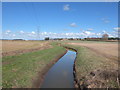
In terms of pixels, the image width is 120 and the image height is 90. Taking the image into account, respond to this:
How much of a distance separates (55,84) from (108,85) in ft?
19.4

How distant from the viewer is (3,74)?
535 inches

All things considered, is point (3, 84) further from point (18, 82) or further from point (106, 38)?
point (106, 38)

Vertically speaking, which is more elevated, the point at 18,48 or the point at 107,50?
the point at 18,48

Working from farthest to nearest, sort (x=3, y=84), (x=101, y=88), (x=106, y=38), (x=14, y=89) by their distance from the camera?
(x=106, y=38), (x=3, y=84), (x=14, y=89), (x=101, y=88)

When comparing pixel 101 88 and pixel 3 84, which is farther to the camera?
pixel 3 84

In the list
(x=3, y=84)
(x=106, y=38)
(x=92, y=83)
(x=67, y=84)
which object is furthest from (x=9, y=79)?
(x=106, y=38)

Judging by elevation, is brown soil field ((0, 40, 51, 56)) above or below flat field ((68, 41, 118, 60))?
above

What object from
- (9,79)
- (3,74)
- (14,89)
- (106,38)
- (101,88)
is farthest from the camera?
(106,38)

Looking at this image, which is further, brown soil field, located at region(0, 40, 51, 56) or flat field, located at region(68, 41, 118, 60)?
brown soil field, located at region(0, 40, 51, 56)

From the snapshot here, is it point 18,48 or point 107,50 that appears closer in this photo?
point 107,50

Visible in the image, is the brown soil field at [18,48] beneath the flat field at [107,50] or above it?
above

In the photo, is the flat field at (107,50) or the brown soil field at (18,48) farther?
the brown soil field at (18,48)

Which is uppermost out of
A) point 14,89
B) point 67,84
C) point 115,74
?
point 115,74

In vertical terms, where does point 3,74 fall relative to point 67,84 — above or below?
above
